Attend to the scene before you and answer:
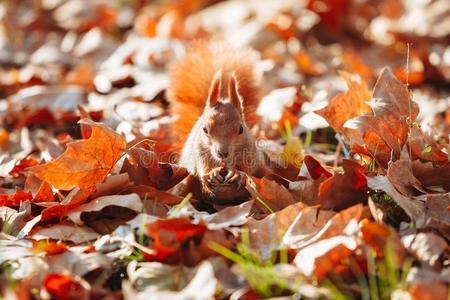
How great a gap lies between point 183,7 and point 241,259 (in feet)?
16.3

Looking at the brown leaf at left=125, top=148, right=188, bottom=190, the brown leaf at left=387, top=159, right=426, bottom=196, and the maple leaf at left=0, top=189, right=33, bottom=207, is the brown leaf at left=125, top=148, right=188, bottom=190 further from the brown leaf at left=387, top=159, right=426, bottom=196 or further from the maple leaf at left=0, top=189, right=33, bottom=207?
the brown leaf at left=387, top=159, right=426, bottom=196

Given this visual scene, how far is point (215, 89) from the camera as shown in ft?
9.48

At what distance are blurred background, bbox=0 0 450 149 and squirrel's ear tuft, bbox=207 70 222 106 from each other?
508 millimetres

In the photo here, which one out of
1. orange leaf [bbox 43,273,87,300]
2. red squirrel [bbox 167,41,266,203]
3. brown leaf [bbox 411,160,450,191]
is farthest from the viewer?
red squirrel [bbox 167,41,266,203]

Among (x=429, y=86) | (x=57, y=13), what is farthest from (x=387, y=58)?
(x=57, y=13)

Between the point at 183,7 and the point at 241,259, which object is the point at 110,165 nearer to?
the point at 241,259

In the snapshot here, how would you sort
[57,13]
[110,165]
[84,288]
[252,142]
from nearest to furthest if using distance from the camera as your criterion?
[84,288], [110,165], [252,142], [57,13]

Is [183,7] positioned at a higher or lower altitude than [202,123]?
lower

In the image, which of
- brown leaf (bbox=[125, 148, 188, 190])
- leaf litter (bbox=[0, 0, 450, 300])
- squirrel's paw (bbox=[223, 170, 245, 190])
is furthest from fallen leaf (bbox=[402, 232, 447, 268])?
brown leaf (bbox=[125, 148, 188, 190])

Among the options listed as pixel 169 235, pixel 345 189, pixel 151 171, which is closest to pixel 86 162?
pixel 151 171

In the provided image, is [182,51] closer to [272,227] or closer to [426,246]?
[272,227]

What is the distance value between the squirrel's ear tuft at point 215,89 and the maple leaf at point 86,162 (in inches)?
23.5

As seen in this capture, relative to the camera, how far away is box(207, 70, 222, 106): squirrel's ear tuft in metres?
2.87

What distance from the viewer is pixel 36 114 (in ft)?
12.9
